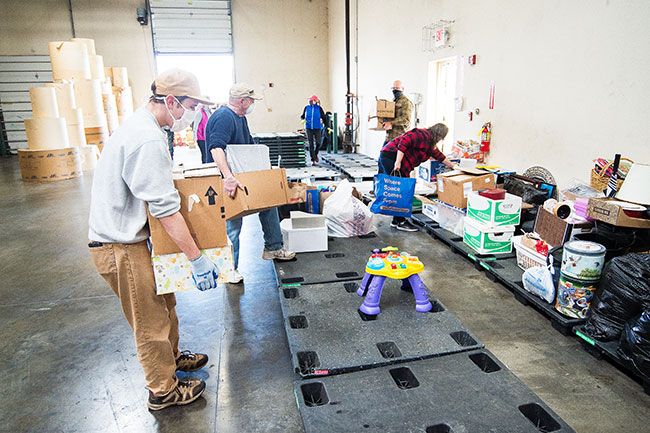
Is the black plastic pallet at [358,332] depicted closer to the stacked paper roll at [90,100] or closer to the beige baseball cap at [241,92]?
the beige baseball cap at [241,92]

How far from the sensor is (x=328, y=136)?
456 inches

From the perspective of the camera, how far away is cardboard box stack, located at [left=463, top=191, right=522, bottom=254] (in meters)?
3.51

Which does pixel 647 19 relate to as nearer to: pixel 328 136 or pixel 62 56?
pixel 328 136

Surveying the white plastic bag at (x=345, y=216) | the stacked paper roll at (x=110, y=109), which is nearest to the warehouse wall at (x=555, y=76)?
the white plastic bag at (x=345, y=216)

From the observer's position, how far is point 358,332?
7.97 ft

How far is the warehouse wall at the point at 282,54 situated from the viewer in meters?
13.0

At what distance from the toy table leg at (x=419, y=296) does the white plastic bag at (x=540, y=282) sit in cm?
76

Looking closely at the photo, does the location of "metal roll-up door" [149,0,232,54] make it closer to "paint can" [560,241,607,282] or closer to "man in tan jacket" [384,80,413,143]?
"man in tan jacket" [384,80,413,143]

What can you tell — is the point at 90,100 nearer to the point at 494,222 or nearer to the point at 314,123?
the point at 314,123

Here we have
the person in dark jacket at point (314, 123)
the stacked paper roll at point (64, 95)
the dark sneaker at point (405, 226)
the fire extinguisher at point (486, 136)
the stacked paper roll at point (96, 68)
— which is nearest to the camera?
the dark sneaker at point (405, 226)

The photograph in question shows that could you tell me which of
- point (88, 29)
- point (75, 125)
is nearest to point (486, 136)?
point (75, 125)

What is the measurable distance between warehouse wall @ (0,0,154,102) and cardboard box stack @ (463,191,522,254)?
12.1m

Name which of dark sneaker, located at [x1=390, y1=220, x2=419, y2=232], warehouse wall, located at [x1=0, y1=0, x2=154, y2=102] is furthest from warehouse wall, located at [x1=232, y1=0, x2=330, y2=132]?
dark sneaker, located at [x1=390, y1=220, x2=419, y2=232]

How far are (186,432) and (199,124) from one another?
4.58m
